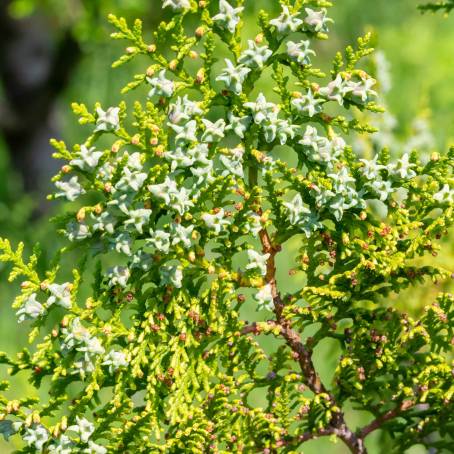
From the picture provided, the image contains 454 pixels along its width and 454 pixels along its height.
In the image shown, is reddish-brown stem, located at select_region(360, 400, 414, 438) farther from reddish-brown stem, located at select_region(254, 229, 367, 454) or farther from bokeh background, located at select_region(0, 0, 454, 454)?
bokeh background, located at select_region(0, 0, 454, 454)

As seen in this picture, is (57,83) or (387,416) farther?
(57,83)

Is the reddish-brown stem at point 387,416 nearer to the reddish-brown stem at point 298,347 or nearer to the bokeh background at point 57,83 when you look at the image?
the reddish-brown stem at point 298,347

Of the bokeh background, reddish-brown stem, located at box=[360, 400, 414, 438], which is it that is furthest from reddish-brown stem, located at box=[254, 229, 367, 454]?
the bokeh background

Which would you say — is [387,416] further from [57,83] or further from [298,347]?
[57,83]

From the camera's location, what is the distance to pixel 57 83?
172 inches

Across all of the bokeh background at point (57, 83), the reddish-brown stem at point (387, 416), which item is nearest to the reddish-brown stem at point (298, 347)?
the reddish-brown stem at point (387, 416)

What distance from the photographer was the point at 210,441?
1.26 meters

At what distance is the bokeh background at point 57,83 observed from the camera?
352cm

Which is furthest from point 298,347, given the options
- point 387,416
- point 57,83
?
point 57,83

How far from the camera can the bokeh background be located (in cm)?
352

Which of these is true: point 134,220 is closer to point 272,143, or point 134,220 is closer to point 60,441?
point 272,143

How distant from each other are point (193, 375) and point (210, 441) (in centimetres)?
12

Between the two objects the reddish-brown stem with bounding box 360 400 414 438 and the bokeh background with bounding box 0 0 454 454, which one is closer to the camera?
the reddish-brown stem with bounding box 360 400 414 438

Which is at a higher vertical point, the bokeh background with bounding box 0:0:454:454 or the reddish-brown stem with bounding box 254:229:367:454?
the bokeh background with bounding box 0:0:454:454
